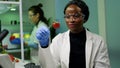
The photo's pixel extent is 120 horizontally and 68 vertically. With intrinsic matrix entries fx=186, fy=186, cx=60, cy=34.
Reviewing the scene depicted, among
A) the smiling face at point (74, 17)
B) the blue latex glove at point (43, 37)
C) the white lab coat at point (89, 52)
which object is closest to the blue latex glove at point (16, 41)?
the white lab coat at point (89, 52)

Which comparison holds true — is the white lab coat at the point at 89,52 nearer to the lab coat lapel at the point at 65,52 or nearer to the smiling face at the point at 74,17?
the lab coat lapel at the point at 65,52

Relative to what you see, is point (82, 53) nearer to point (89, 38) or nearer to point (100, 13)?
point (89, 38)

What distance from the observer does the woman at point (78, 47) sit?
1.22m

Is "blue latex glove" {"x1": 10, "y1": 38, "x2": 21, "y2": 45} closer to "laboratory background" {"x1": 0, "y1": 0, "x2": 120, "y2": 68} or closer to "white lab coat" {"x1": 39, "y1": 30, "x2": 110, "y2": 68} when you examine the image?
"laboratory background" {"x1": 0, "y1": 0, "x2": 120, "y2": 68}

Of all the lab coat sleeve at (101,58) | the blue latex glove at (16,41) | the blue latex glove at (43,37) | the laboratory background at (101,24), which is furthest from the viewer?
the blue latex glove at (16,41)

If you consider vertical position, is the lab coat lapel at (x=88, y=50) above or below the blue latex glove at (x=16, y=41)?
above

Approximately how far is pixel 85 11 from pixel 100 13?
1.09m

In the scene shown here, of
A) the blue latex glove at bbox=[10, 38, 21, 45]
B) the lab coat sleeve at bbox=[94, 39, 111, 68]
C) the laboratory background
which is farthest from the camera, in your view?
the blue latex glove at bbox=[10, 38, 21, 45]

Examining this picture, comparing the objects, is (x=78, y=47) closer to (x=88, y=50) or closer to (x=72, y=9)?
(x=88, y=50)

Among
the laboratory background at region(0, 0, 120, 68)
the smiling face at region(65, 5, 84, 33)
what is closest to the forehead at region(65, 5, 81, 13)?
the smiling face at region(65, 5, 84, 33)

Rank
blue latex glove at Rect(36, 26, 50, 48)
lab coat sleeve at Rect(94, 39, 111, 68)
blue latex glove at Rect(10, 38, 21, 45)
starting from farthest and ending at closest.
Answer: blue latex glove at Rect(10, 38, 21, 45) → lab coat sleeve at Rect(94, 39, 111, 68) → blue latex glove at Rect(36, 26, 50, 48)

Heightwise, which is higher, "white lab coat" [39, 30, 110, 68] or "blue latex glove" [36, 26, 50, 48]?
"blue latex glove" [36, 26, 50, 48]

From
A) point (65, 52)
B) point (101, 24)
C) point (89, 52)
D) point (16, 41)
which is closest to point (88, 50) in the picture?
point (89, 52)

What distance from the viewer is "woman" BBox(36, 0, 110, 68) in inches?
48.2
